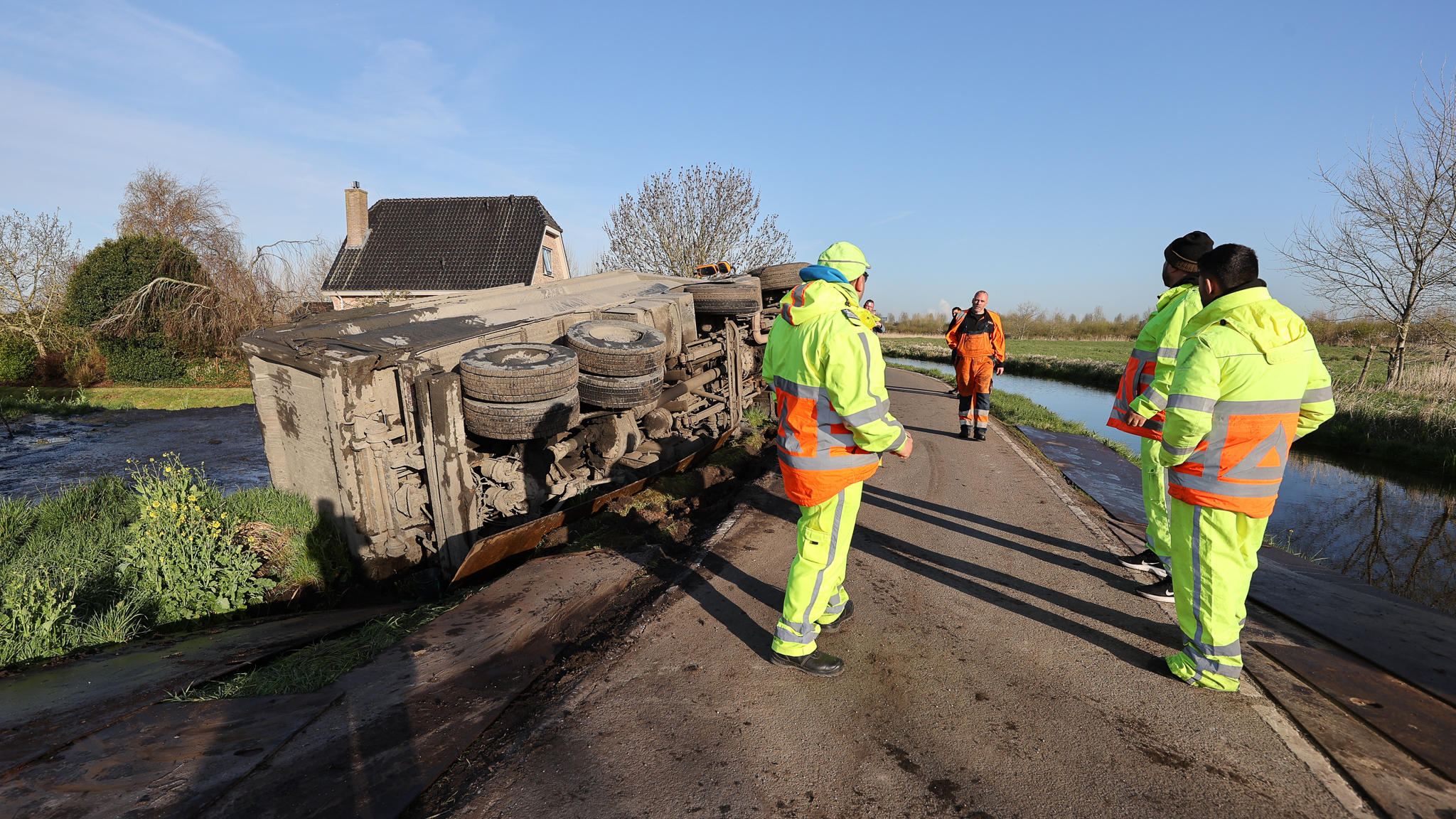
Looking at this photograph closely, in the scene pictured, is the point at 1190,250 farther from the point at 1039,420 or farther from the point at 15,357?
the point at 15,357

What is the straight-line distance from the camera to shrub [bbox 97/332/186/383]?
19844mm

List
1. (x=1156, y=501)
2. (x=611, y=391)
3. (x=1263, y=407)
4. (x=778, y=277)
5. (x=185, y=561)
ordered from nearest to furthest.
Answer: (x=1263, y=407) → (x=1156, y=501) → (x=185, y=561) → (x=611, y=391) → (x=778, y=277)

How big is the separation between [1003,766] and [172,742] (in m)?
3.38

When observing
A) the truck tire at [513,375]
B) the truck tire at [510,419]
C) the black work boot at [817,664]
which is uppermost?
the truck tire at [513,375]

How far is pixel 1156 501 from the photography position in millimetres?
4184

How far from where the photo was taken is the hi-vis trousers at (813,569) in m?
3.10

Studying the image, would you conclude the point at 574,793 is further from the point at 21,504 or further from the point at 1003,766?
the point at 21,504

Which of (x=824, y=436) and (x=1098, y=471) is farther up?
(x=824, y=436)

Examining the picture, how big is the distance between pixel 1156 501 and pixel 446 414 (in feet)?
16.8

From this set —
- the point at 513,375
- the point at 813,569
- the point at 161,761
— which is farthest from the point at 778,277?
the point at 161,761

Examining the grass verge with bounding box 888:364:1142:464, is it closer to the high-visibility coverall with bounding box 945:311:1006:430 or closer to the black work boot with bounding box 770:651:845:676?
the high-visibility coverall with bounding box 945:311:1006:430

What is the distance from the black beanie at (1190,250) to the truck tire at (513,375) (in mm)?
→ 4457

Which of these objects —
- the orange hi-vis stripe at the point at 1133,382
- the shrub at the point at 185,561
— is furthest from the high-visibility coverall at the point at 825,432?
the shrub at the point at 185,561

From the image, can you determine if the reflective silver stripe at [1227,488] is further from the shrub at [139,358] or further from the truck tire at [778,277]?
the shrub at [139,358]
